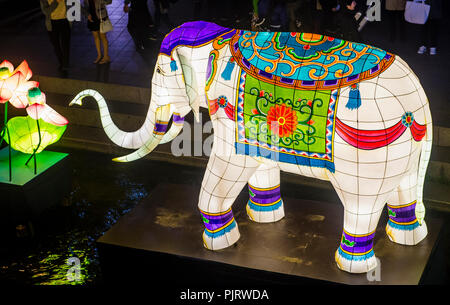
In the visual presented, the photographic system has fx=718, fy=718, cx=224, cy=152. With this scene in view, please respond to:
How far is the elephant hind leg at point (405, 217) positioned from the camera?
4.56 m

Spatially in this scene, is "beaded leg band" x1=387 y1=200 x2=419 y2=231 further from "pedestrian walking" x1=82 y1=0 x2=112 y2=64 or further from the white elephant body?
"pedestrian walking" x1=82 y1=0 x2=112 y2=64

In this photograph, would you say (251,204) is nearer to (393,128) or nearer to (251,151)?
(251,151)

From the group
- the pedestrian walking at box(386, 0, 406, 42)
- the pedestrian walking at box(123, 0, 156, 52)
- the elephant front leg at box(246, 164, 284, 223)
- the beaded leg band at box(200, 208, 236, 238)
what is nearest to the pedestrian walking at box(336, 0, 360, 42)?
the pedestrian walking at box(386, 0, 406, 42)

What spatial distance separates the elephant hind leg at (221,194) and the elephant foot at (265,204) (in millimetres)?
275

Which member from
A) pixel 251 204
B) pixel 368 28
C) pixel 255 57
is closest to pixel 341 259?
pixel 251 204

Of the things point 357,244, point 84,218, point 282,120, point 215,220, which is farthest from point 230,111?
point 84,218

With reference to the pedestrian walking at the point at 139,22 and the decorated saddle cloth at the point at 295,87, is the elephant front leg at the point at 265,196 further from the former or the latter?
the pedestrian walking at the point at 139,22

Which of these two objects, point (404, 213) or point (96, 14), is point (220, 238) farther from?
point (96, 14)

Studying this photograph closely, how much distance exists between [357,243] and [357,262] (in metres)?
0.14

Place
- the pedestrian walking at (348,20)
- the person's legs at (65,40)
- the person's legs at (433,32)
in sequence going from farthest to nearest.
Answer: the person's legs at (65,40)
the person's legs at (433,32)
the pedestrian walking at (348,20)

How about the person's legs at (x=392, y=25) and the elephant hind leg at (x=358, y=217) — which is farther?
the person's legs at (x=392, y=25)

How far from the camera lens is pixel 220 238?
483 centimetres

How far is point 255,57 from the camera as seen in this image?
167 inches

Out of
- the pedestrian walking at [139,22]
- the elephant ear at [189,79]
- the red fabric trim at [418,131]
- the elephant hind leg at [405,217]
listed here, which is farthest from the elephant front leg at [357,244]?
the pedestrian walking at [139,22]
